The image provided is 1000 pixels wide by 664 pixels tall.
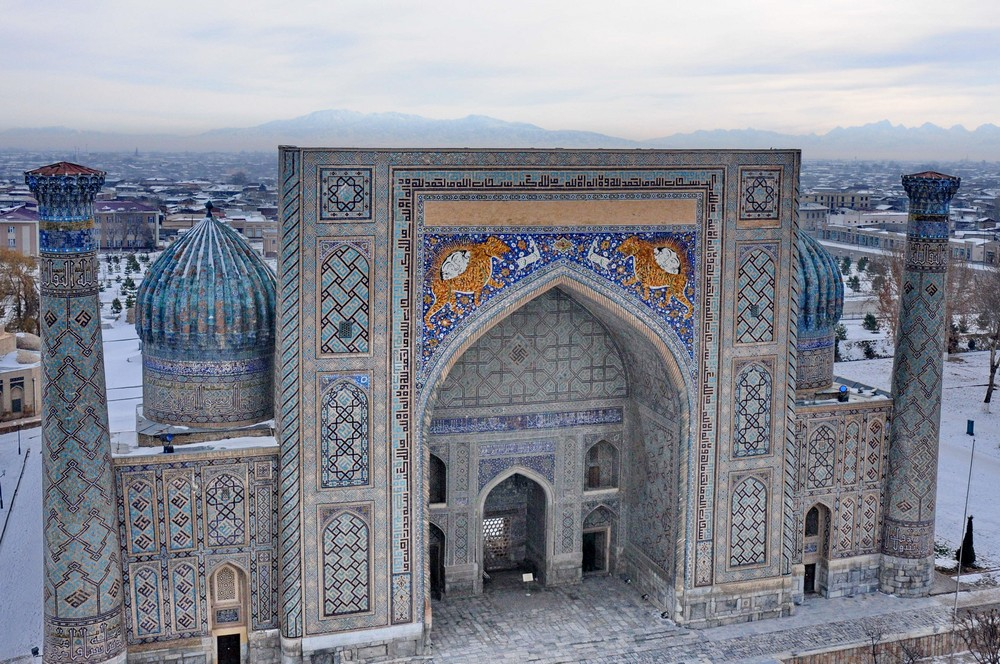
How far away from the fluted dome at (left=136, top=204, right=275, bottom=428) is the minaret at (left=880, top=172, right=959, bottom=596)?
16.6ft

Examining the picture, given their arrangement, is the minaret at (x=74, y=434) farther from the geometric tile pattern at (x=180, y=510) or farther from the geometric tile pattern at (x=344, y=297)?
the geometric tile pattern at (x=344, y=297)

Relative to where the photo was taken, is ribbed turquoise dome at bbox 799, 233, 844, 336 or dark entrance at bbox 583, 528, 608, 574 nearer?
ribbed turquoise dome at bbox 799, 233, 844, 336

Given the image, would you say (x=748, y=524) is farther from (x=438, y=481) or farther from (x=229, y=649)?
(x=229, y=649)

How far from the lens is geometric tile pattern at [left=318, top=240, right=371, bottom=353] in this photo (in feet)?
24.6

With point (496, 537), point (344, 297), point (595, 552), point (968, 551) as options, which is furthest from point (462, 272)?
point (968, 551)

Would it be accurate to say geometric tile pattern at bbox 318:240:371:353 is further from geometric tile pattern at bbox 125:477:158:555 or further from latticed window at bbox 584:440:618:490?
latticed window at bbox 584:440:618:490

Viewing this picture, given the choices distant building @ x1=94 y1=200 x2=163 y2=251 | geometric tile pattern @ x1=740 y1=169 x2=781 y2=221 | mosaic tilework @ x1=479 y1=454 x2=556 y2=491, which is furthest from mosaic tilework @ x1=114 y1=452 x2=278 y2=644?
distant building @ x1=94 y1=200 x2=163 y2=251

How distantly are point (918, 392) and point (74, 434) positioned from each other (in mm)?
6400

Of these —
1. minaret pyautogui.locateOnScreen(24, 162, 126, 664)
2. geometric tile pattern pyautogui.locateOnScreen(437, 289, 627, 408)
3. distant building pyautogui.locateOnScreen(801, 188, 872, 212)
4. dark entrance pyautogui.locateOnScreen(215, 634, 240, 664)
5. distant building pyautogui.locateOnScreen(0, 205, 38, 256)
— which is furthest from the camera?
distant building pyautogui.locateOnScreen(801, 188, 872, 212)

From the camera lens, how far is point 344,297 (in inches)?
298

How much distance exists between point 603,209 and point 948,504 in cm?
601

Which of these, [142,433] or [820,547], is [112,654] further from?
[820,547]

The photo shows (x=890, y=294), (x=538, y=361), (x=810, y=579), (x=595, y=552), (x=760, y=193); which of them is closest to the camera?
(x=760, y=193)

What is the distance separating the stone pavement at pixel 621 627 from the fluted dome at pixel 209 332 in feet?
7.49
